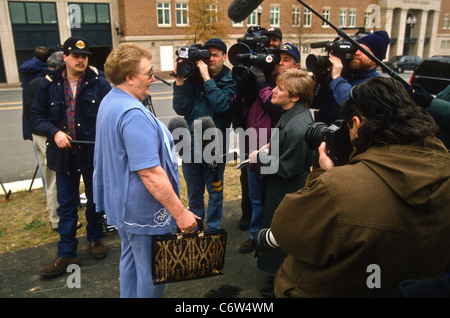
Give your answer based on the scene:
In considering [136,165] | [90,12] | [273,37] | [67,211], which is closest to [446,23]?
[90,12]

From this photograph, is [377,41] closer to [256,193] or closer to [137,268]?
[256,193]

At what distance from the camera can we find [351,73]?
3.14m

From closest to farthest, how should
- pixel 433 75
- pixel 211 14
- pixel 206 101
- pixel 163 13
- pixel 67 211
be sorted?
pixel 67 211
pixel 206 101
pixel 433 75
pixel 211 14
pixel 163 13

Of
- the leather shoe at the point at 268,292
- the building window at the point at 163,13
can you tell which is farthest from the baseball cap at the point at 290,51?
the building window at the point at 163,13

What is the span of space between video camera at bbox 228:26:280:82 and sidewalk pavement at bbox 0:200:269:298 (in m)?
1.85

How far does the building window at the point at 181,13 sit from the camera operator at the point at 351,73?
102ft

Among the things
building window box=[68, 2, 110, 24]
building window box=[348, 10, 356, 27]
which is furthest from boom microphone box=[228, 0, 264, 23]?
building window box=[348, 10, 356, 27]

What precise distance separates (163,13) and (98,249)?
3155cm

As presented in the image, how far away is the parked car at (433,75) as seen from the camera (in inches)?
309

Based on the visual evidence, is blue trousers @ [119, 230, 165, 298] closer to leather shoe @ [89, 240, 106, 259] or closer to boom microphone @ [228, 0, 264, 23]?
leather shoe @ [89, 240, 106, 259]

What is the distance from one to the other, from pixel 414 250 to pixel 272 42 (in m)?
3.59

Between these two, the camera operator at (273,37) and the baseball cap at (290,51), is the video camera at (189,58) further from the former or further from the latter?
the camera operator at (273,37)

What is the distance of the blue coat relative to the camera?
326 cm
